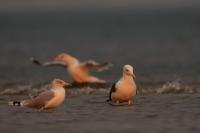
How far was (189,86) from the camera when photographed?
23.5 meters

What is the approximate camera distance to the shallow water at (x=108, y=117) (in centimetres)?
1570

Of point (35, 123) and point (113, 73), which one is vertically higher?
point (113, 73)

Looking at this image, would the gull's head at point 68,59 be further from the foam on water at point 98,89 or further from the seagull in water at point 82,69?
the foam on water at point 98,89

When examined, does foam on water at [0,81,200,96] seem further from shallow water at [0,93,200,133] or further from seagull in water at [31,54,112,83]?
shallow water at [0,93,200,133]

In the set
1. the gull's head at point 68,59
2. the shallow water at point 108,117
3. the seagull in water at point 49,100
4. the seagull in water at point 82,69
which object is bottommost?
the shallow water at point 108,117

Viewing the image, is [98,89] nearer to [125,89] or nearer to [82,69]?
[82,69]

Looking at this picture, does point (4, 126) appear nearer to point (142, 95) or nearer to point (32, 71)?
point (142, 95)

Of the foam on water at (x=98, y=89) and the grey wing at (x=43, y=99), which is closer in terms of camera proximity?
the grey wing at (x=43, y=99)

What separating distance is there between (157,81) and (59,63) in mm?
2860

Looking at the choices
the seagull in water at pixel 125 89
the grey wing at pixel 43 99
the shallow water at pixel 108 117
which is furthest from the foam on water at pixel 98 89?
the grey wing at pixel 43 99

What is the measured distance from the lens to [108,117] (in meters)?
17.0

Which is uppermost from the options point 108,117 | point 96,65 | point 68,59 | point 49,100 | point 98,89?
point 68,59

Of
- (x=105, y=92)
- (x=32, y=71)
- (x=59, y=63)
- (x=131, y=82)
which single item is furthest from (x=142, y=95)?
(x=32, y=71)

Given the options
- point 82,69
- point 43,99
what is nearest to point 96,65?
point 82,69
